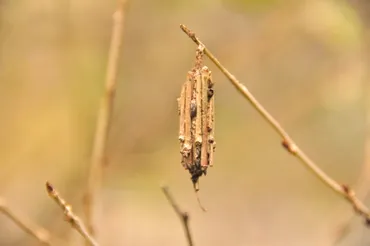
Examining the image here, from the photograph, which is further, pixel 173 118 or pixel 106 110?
pixel 173 118

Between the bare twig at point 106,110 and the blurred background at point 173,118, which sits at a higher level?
the blurred background at point 173,118

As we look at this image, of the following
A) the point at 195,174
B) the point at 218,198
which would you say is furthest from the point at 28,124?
the point at 195,174

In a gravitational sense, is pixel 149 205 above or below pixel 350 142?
above

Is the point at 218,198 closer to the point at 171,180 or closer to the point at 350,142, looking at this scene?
the point at 171,180

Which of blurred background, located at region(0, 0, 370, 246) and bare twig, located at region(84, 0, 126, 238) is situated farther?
blurred background, located at region(0, 0, 370, 246)

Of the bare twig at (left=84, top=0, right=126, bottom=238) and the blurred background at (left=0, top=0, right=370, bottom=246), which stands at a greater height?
the blurred background at (left=0, top=0, right=370, bottom=246)

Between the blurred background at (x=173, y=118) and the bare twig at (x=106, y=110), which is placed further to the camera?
the blurred background at (x=173, y=118)

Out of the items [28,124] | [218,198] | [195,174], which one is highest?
[28,124]

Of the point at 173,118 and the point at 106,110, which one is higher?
the point at 173,118
